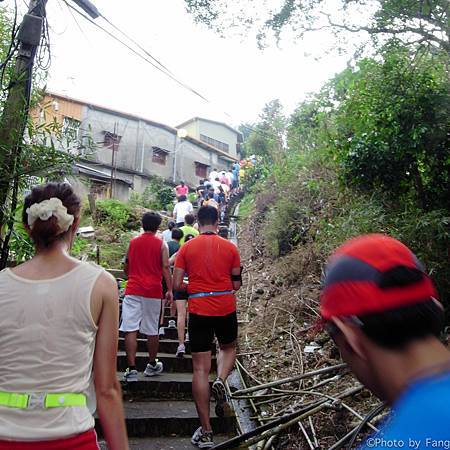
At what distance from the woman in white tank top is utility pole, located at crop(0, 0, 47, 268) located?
2.01m

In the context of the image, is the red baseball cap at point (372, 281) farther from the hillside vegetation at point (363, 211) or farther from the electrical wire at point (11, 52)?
the electrical wire at point (11, 52)

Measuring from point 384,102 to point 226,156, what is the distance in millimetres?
30431

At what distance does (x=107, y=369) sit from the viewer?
1.85m

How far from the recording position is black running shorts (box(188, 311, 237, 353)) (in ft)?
13.6

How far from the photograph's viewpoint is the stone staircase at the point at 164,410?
434 cm

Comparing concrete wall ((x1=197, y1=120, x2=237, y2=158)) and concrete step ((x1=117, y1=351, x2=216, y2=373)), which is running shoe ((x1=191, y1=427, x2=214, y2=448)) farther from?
concrete wall ((x1=197, y1=120, x2=237, y2=158))

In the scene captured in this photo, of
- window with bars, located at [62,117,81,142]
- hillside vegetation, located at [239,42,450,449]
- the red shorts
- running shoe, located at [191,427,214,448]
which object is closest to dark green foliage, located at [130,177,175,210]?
Result: hillside vegetation, located at [239,42,450,449]

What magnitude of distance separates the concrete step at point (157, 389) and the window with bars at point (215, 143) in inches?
1297

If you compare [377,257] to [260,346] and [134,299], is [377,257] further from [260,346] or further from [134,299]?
[260,346]

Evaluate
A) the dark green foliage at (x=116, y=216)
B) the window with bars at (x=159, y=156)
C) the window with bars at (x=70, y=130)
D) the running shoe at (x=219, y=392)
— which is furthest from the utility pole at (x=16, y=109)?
the window with bars at (x=159, y=156)

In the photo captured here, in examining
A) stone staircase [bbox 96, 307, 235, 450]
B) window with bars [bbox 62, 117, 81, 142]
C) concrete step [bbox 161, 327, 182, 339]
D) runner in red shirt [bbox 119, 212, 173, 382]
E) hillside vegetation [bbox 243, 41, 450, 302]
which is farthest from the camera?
concrete step [bbox 161, 327, 182, 339]

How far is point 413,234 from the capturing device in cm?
493

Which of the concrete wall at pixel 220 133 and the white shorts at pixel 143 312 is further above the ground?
the concrete wall at pixel 220 133

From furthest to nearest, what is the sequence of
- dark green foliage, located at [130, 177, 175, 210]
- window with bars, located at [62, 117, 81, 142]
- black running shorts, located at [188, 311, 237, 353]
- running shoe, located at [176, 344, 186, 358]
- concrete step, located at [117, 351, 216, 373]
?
1. dark green foliage, located at [130, 177, 175, 210]
2. running shoe, located at [176, 344, 186, 358]
3. concrete step, located at [117, 351, 216, 373]
4. black running shorts, located at [188, 311, 237, 353]
5. window with bars, located at [62, 117, 81, 142]
